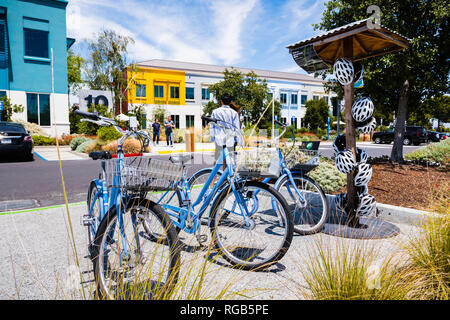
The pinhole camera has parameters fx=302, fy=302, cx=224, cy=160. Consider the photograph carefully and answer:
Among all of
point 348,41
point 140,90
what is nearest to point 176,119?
point 140,90

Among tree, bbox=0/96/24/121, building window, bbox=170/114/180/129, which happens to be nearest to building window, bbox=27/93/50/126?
tree, bbox=0/96/24/121

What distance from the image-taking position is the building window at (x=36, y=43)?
76.0ft

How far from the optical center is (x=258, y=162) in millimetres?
3316

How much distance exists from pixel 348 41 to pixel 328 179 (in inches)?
114

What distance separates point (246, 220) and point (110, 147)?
14669 mm

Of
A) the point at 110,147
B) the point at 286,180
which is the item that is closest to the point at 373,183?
the point at 286,180

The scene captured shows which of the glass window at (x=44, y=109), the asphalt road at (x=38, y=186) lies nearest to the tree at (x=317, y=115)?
the glass window at (x=44, y=109)

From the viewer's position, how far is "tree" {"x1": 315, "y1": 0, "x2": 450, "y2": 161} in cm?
805

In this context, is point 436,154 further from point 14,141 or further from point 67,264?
point 14,141

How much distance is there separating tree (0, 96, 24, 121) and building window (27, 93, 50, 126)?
1.20m

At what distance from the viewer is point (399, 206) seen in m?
4.71

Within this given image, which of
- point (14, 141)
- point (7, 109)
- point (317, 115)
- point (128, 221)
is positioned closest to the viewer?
point (128, 221)

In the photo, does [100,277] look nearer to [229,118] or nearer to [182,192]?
[182,192]

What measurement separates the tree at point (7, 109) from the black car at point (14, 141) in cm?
1078
